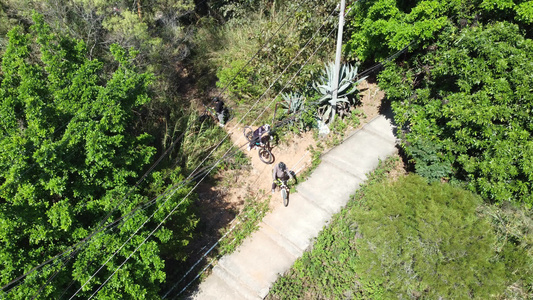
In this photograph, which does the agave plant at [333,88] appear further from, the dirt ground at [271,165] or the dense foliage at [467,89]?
the dense foliage at [467,89]

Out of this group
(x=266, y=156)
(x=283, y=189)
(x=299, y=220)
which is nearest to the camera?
(x=299, y=220)

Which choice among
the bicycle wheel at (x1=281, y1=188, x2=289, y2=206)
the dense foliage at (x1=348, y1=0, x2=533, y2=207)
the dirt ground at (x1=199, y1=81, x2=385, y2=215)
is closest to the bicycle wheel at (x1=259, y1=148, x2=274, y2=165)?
the dirt ground at (x1=199, y1=81, x2=385, y2=215)

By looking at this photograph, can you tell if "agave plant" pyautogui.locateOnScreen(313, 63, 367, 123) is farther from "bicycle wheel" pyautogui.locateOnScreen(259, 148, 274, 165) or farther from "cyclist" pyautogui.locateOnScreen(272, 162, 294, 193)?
"cyclist" pyautogui.locateOnScreen(272, 162, 294, 193)

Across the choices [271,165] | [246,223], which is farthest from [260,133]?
[246,223]

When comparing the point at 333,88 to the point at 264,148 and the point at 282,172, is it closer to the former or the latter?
the point at 264,148

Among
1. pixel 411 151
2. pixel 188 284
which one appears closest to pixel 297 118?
pixel 411 151

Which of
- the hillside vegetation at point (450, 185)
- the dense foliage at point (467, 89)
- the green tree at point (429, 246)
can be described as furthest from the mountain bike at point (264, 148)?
the green tree at point (429, 246)

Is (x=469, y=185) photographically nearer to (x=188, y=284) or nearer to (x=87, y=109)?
(x=188, y=284)
